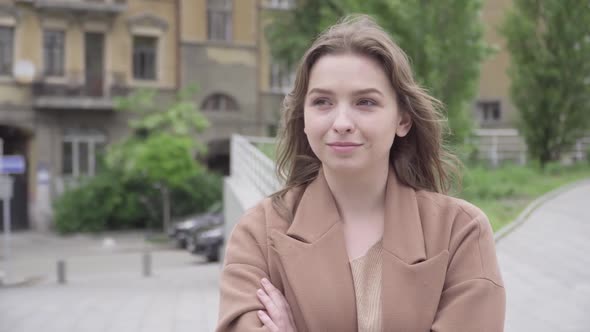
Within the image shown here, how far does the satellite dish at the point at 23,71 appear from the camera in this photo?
24641mm

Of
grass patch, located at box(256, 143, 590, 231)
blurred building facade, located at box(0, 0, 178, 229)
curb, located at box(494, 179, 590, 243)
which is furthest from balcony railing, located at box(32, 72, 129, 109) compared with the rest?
curb, located at box(494, 179, 590, 243)

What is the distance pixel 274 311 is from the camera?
2195mm

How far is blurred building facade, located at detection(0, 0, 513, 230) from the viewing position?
83.6 ft

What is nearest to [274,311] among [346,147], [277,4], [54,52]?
[346,147]

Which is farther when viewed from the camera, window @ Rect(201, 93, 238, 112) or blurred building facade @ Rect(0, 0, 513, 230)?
window @ Rect(201, 93, 238, 112)

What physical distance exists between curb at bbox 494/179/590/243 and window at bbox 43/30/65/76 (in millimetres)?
19906

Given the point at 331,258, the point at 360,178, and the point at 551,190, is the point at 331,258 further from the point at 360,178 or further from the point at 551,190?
the point at 551,190

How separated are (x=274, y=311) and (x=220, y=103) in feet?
88.1

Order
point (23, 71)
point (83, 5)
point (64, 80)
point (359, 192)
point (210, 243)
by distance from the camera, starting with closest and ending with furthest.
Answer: point (359, 192), point (210, 243), point (23, 71), point (83, 5), point (64, 80)

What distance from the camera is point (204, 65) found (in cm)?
2819

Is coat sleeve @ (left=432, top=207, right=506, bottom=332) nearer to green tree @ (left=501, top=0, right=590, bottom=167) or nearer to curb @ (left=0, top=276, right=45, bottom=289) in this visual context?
green tree @ (left=501, top=0, right=590, bottom=167)

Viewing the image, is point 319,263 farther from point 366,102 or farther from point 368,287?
point 366,102

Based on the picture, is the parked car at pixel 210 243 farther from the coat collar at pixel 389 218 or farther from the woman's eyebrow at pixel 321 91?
the woman's eyebrow at pixel 321 91

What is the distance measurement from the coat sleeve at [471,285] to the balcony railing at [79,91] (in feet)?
82.0
